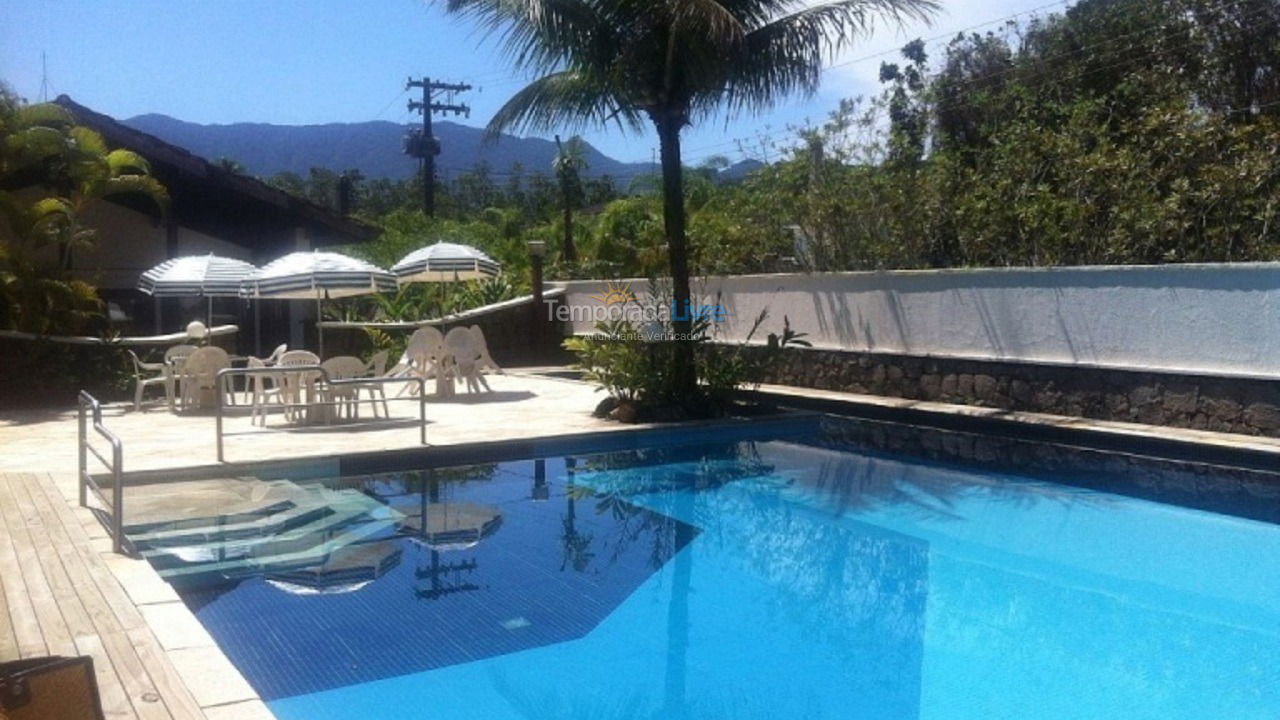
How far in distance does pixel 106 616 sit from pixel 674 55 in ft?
31.7

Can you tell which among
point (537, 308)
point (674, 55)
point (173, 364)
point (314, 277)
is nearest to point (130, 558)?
point (314, 277)

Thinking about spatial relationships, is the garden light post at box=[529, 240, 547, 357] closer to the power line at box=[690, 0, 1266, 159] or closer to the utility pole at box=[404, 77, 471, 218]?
the power line at box=[690, 0, 1266, 159]

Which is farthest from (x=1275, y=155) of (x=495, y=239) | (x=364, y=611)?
(x=495, y=239)

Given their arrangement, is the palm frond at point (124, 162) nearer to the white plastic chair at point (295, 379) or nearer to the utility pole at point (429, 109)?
the white plastic chair at point (295, 379)

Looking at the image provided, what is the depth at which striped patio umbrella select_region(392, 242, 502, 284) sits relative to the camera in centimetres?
1730

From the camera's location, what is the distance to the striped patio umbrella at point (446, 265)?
1730 cm

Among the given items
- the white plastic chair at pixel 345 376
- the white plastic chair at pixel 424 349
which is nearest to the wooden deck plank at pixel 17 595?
the white plastic chair at pixel 345 376

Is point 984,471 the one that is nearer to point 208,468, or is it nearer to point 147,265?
point 208,468

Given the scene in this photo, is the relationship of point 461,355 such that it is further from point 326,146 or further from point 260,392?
point 326,146

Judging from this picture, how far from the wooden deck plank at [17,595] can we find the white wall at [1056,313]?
11077 millimetres

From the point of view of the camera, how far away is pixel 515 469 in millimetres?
11695

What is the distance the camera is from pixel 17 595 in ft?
18.6

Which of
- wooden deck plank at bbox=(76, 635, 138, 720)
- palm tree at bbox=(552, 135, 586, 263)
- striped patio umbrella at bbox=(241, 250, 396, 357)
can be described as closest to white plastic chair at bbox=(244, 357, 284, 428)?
striped patio umbrella at bbox=(241, 250, 396, 357)

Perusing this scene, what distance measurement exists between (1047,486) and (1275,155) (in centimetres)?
464
